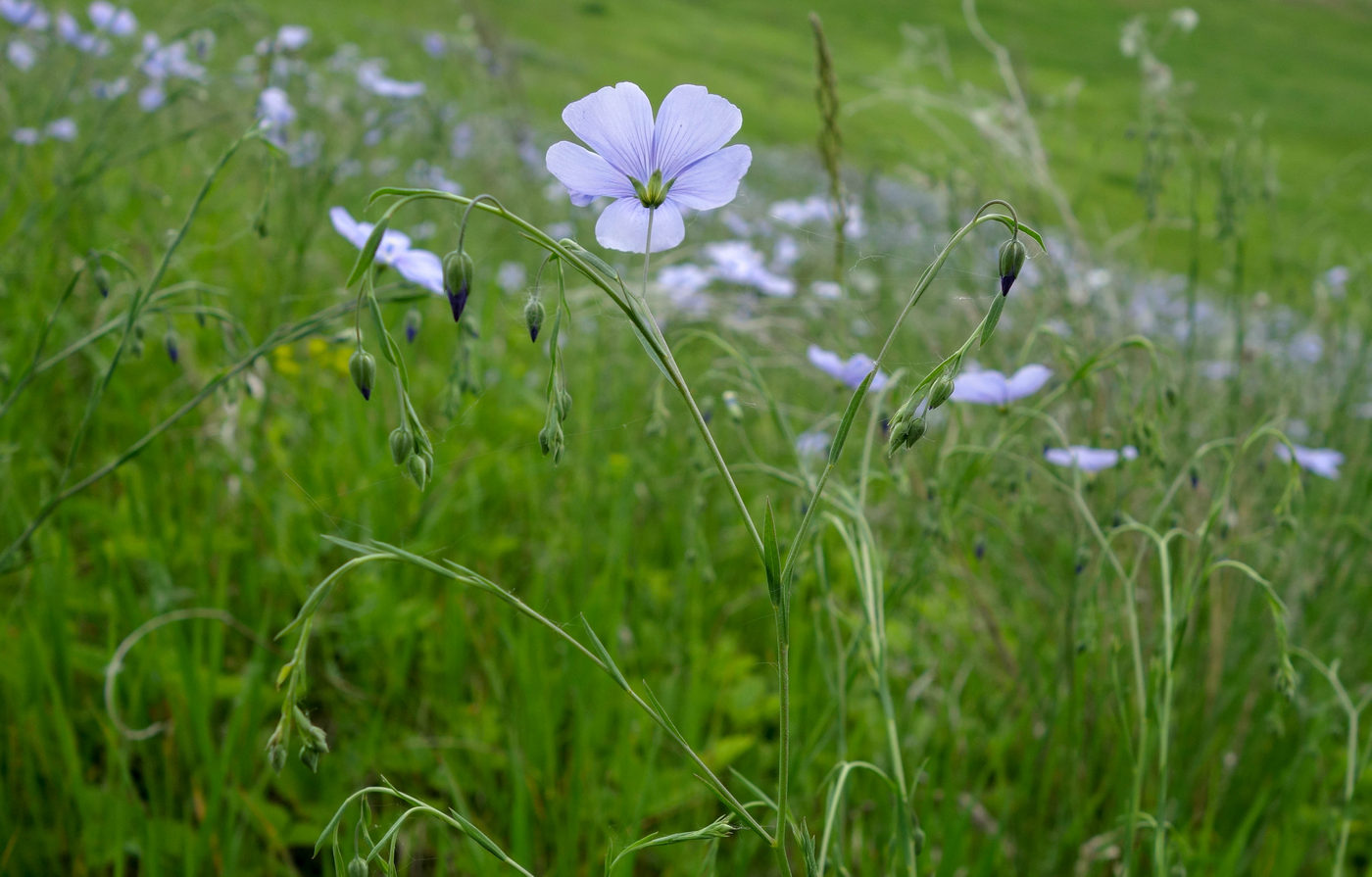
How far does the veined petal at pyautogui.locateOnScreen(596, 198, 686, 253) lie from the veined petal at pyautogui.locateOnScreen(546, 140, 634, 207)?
0.02 m

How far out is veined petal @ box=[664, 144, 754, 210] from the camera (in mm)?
734

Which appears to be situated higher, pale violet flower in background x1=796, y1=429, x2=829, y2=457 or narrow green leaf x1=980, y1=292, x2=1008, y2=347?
narrow green leaf x1=980, y1=292, x2=1008, y2=347

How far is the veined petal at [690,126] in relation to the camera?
71cm

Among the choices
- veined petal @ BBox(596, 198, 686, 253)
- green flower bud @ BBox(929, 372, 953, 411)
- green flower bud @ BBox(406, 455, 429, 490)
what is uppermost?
veined petal @ BBox(596, 198, 686, 253)

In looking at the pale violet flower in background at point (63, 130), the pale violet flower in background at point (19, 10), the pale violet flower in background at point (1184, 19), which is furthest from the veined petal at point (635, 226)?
the pale violet flower in background at point (63, 130)

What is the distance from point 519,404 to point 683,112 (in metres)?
2.38

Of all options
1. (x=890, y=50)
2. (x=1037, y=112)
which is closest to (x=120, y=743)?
(x=1037, y=112)

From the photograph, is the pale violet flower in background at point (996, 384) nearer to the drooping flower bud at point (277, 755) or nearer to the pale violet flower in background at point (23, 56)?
the drooping flower bud at point (277, 755)

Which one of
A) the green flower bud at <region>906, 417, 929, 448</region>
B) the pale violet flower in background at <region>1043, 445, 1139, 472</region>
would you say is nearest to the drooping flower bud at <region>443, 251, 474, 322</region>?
the green flower bud at <region>906, 417, 929, 448</region>

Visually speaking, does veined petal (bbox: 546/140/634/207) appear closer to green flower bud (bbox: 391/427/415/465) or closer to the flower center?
the flower center

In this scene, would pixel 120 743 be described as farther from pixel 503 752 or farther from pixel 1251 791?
pixel 1251 791

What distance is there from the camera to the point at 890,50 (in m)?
26.5

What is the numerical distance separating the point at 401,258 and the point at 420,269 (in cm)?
3

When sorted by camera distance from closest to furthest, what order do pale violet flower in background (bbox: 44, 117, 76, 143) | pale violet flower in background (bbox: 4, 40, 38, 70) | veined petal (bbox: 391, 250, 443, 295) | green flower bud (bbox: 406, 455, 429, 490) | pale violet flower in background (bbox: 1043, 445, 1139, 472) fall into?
green flower bud (bbox: 406, 455, 429, 490) < veined petal (bbox: 391, 250, 443, 295) < pale violet flower in background (bbox: 1043, 445, 1139, 472) < pale violet flower in background (bbox: 44, 117, 76, 143) < pale violet flower in background (bbox: 4, 40, 38, 70)
